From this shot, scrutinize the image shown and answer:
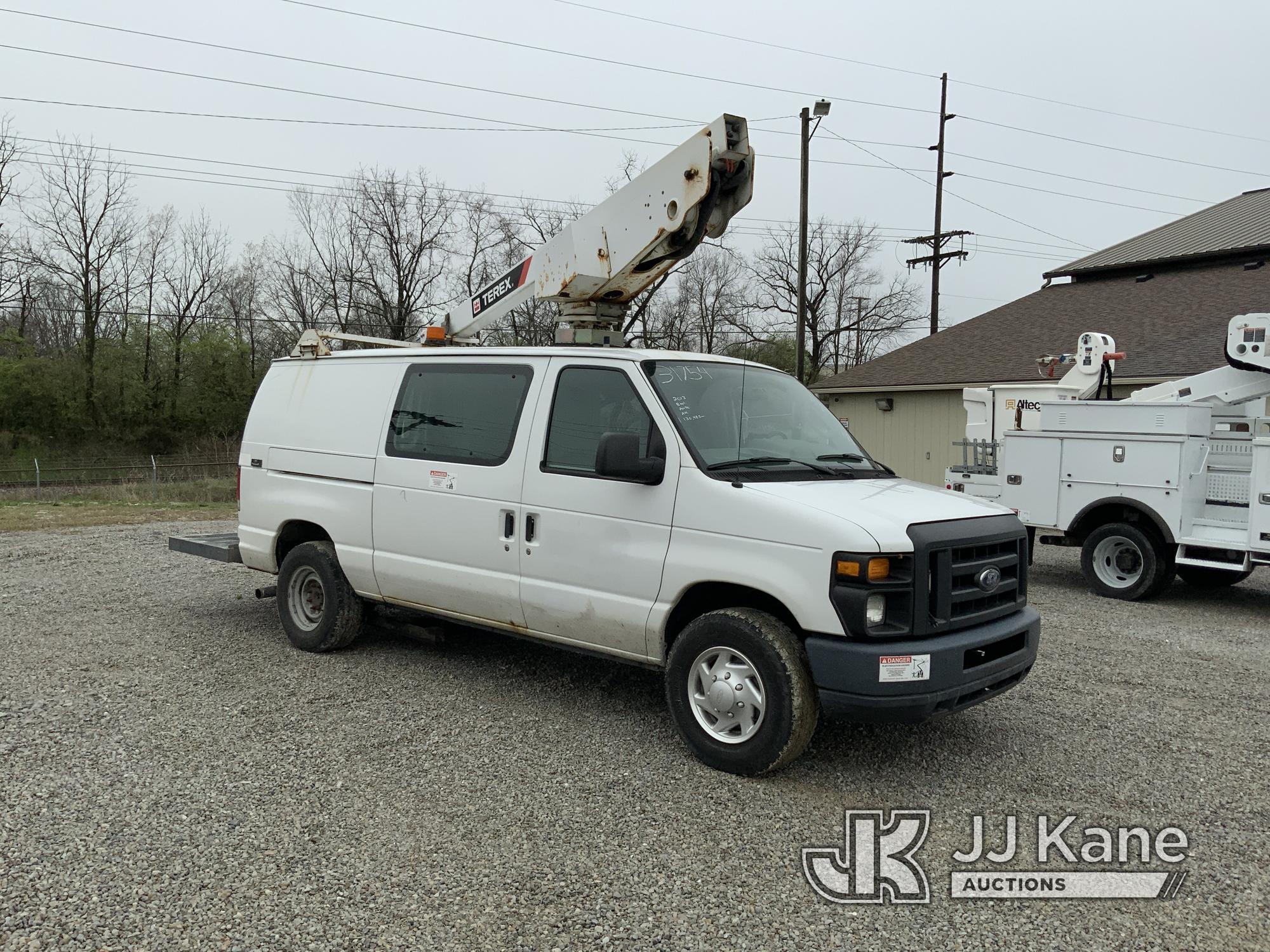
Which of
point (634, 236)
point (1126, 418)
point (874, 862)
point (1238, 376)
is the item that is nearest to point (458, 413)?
point (634, 236)

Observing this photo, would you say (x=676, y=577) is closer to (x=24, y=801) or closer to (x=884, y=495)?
(x=884, y=495)

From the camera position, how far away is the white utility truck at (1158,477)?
9078 mm

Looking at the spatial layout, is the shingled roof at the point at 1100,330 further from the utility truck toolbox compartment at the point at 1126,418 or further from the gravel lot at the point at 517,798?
the gravel lot at the point at 517,798

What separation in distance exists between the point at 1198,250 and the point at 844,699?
20453 millimetres

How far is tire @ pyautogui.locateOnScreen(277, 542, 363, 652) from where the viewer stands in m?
6.61

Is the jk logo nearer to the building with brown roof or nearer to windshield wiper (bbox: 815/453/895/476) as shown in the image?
windshield wiper (bbox: 815/453/895/476)

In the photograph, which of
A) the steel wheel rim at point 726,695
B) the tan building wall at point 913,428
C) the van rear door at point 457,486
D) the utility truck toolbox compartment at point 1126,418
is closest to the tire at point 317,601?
the van rear door at point 457,486

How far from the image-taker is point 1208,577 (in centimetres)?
1041

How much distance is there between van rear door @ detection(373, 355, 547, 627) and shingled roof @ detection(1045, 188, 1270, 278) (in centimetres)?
1947

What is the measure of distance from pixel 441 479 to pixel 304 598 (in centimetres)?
188

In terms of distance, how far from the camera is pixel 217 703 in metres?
5.67

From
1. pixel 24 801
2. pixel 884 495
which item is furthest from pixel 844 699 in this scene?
pixel 24 801

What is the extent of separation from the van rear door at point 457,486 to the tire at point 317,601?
1.57 ft

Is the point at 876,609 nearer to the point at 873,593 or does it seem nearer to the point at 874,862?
the point at 873,593
